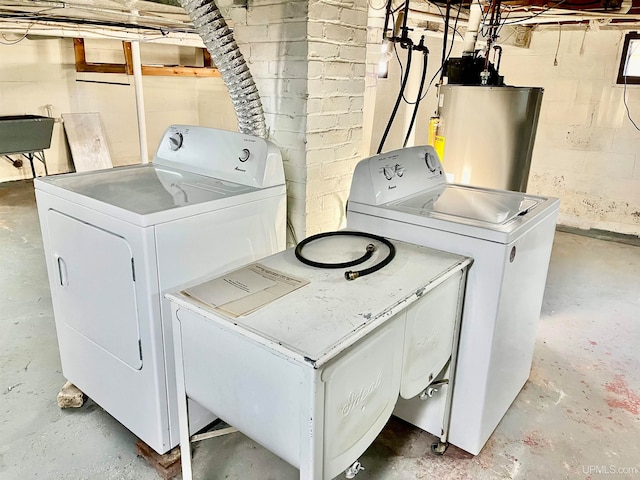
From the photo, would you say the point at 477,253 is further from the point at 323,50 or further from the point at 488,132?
the point at 488,132

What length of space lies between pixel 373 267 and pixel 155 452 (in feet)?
3.76

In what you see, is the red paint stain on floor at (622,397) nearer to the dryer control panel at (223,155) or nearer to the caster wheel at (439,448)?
the caster wheel at (439,448)

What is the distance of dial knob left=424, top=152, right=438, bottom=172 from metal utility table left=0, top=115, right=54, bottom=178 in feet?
17.1

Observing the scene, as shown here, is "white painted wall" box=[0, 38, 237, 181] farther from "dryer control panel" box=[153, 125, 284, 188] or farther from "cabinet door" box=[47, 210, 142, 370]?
"cabinet door" box=[47, 210, 142, 370]

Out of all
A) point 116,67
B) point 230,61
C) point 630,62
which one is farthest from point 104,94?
point 630,62

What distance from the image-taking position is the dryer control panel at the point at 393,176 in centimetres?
198

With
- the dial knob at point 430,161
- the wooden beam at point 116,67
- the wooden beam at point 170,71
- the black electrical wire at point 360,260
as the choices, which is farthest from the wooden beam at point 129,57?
the black electrical wire at point 360,260

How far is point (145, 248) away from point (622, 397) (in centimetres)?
233

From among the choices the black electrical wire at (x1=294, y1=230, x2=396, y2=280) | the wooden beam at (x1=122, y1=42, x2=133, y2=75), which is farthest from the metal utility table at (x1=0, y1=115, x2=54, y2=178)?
the black electrical wire at (x1=294, y1=230, x2=396, y2=280)

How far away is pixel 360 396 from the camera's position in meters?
1.29

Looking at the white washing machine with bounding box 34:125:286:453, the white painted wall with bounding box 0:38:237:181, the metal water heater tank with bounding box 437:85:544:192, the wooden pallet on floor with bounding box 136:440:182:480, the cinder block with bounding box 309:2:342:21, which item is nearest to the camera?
the white washing machine with bounding box 34:125:286:453

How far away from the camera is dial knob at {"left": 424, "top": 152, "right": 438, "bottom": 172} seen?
2315 mm

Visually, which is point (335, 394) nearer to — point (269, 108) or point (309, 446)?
point (309, 446)

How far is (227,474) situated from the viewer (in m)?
1.87
